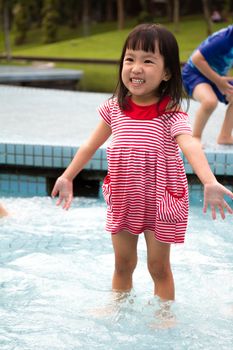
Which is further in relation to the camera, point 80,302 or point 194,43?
point 194,43

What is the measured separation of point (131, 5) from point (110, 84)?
29789 mm

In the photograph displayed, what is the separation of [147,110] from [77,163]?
40 centimetres

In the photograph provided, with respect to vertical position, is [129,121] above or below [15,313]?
above

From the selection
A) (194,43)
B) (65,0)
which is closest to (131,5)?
(65,0)

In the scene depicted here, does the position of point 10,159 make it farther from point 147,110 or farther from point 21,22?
point 21,22

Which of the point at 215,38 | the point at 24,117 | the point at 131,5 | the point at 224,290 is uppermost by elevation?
the point at 215,38

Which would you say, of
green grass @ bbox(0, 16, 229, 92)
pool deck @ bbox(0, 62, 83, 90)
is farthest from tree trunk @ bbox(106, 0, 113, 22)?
pool deck @ bbox(0, 62, 83, 90)

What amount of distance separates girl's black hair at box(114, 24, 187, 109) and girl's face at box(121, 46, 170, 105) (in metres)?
0.02

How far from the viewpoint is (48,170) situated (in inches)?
257

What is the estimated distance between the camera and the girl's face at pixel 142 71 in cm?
316

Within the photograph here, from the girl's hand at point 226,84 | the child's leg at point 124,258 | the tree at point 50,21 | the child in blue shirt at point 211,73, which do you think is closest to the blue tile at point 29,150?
the child in blue shirt at point 211,73

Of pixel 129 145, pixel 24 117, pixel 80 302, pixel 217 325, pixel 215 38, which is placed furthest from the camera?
pixel 24 117

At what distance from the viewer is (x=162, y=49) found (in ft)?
10.4

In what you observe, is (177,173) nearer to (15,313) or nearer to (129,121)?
(129,121)
